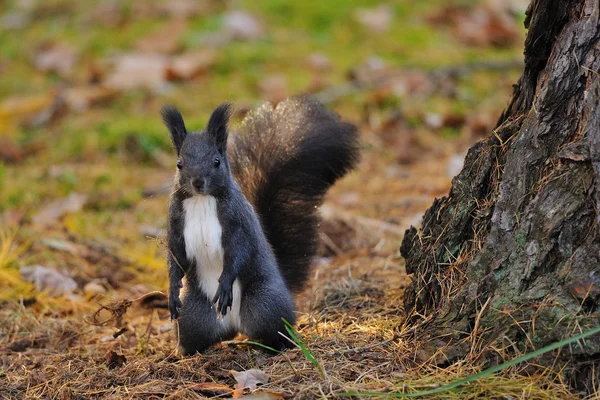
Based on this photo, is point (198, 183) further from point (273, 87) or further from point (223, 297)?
point (273, 87)

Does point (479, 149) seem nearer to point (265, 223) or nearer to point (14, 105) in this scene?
point (265, 223)

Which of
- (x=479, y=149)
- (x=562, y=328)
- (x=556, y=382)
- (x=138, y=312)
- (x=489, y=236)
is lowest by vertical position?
(x=138, y=312)

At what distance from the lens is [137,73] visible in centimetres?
620

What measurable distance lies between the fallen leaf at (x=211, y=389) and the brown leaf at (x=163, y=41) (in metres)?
4.77

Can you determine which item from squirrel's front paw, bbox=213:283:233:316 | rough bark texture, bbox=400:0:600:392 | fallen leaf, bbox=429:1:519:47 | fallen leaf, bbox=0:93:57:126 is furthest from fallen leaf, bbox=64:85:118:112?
rough bark texture, bbox=400:0:600:392

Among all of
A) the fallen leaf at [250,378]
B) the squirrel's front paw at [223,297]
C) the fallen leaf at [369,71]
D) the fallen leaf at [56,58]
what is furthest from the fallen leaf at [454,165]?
the fallen leaf at [56,58]

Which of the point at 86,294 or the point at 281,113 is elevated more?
the point at 281,113

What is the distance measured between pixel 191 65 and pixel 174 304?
399 cm

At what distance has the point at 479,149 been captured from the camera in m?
2.37

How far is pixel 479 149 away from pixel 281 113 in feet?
3.03

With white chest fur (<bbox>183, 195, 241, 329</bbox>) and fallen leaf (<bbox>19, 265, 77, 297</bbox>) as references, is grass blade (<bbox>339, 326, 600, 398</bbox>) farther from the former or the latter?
fallen leaf (<bbox>19, 265, 77, 297</bbox>)

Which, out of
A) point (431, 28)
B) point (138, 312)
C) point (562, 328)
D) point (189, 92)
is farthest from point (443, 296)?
point (431, 28)

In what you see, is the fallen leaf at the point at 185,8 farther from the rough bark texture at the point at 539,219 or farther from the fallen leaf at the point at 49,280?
the rough bark texture at the point at 539,219

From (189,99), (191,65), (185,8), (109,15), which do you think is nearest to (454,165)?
(189,99)
